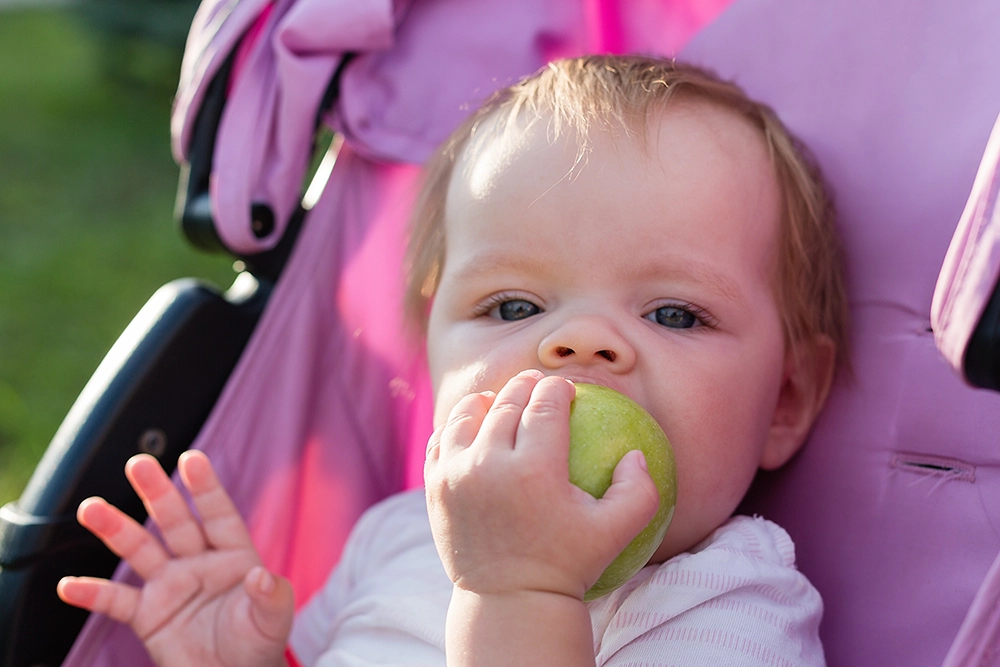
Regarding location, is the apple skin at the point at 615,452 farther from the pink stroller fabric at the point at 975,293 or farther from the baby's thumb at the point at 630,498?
the pink stroller fabric at the point at 975,293

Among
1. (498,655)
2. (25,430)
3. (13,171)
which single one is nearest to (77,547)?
(498,655)

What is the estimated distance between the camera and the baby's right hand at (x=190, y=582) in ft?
3.65

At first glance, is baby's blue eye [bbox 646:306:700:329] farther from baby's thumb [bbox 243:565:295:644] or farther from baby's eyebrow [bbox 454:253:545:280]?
baby's thumb [bbox 243:565:295:644]

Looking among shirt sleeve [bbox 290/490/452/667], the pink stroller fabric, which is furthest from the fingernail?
the pink stroller fabric

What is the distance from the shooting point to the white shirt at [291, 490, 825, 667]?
2.93ft

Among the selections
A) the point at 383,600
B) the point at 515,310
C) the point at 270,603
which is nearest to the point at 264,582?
the point at 270,603

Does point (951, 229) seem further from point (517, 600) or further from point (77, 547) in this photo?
point (77, 547)

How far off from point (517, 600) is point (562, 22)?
0.95m

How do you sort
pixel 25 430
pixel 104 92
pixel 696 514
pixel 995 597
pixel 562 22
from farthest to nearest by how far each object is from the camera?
1. pixel 104 92
2. pixel 25 430
3. pixel 562 22
4. pixel 696 514
5. pixel 995 597

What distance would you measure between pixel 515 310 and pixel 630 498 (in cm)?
32

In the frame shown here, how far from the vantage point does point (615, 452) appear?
81 cm

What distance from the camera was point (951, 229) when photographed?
3.36 feet

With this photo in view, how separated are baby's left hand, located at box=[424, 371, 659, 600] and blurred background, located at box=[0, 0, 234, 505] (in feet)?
5.56

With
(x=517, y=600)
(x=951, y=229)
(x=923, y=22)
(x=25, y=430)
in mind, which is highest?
(x=923, y=22)
